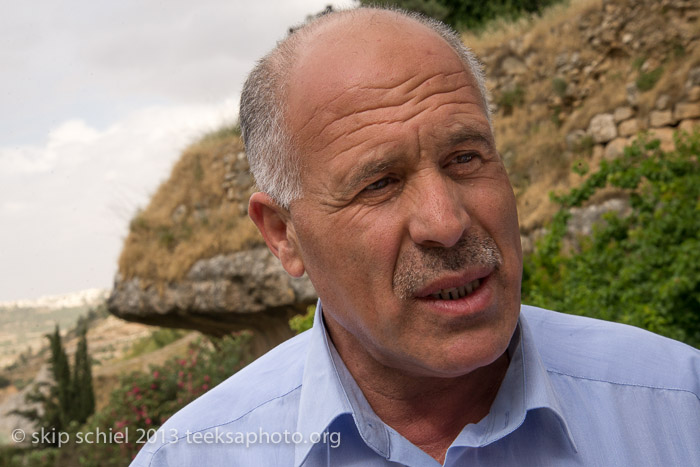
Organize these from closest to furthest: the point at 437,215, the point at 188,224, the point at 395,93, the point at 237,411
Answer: the point at 437,215, the point at 395,93, the point at 237,411, the point at 188,224

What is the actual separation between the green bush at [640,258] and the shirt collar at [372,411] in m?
3.56

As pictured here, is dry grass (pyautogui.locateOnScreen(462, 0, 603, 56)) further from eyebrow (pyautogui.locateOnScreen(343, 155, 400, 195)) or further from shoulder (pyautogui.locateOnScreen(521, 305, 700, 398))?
eyebrow (pyautogui.locateOnScreen(343, 155, 400, 195))

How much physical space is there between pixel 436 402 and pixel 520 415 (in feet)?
0.80

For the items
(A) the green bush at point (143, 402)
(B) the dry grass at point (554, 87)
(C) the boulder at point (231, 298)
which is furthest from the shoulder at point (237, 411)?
(C) the boulder at point (231, 298)

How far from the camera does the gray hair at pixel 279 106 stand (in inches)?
69.3

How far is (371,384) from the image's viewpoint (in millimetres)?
1746

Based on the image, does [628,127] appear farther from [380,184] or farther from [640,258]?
[380,184]

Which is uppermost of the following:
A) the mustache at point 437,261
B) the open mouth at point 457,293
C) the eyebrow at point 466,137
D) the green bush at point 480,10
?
the green bush at point 480,10

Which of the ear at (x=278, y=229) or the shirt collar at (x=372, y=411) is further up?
the ear at (x=278, y=229)

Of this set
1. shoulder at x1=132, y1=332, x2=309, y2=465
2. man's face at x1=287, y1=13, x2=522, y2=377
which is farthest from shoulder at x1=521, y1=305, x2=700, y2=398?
shoulder at x1=132, y1=332, x2=309, y2=465

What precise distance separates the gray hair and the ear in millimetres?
38

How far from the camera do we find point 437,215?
1.48 m

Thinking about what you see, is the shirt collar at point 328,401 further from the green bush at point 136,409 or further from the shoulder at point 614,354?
the green bush at point 136,409

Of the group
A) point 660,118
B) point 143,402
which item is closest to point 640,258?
point 660,118
